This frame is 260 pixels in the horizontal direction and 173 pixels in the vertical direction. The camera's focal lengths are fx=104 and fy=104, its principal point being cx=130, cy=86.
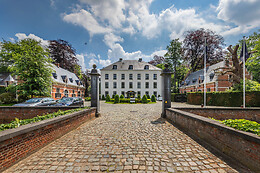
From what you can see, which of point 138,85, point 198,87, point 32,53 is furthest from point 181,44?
point 32,53

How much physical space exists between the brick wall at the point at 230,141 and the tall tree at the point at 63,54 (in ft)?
118

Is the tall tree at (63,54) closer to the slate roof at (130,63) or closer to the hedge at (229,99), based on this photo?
the slate roof at (130,63)

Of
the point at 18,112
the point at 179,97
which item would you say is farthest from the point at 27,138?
the point at 179,97

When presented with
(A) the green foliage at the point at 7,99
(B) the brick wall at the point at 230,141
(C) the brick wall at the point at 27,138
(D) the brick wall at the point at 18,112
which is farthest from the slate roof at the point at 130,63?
(B) the brick wall at the point at 230,141

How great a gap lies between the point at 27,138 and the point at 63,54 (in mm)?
35531

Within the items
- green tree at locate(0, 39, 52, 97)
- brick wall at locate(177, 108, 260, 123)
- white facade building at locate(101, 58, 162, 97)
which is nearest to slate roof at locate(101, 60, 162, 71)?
white facade building at locate(101, 58, 162, 97)

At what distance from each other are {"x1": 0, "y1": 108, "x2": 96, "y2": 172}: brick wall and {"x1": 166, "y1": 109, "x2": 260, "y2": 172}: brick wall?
567 centimetres

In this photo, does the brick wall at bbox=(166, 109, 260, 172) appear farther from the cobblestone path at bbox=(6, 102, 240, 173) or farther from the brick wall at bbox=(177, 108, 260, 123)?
the brick wall at bbox=(177, 108, 260, 123)

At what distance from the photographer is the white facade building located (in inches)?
1371

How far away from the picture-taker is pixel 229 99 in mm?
15086

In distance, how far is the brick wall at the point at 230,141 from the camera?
92.1 inches

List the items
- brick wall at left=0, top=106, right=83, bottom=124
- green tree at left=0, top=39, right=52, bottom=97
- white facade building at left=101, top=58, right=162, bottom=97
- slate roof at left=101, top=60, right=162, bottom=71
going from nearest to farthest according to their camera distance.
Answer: brick wall at left=0, top=106, right=83, bottom=124 → green tree at left=0, top=39, right=52, bottom=97 → white facade building at left=101, top=58, right=162, bottom=97 → slate roof at left=101, top=60, right=162, bottom=71

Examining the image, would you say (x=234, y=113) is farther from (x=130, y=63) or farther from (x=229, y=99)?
(x=130, y=63)

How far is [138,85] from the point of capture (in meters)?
35.2
